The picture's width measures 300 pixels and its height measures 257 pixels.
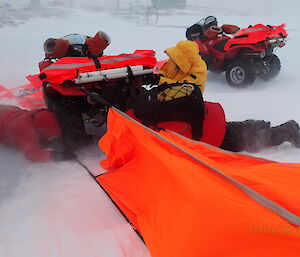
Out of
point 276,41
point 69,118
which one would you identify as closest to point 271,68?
point 276,41

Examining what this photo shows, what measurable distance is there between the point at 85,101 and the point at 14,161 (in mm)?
792

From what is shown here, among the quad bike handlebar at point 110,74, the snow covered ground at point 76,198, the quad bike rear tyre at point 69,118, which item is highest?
the quad bike handlebar at point 110,74

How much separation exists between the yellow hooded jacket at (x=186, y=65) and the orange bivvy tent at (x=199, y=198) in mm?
726

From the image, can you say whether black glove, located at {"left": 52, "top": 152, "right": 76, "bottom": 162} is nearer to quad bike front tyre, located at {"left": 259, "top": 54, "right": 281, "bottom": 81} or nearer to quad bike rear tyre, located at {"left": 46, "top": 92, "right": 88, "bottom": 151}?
quad bike rear tyre, located at {"left": 46, "top": 92, "right": 88, "bottom": 151}

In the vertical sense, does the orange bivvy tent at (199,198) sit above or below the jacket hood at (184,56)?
below

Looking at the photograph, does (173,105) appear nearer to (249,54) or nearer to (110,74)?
(110,74)

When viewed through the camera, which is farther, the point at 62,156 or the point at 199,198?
the point at 62,156

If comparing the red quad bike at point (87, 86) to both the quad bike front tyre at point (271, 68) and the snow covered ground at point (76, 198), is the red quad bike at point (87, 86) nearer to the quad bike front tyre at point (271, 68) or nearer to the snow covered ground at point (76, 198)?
the snow covered ground at point (76, 198)

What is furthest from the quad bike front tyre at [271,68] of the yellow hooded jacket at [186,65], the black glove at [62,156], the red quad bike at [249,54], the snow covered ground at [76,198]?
the black glove at [62,156]

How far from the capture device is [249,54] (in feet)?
15.5

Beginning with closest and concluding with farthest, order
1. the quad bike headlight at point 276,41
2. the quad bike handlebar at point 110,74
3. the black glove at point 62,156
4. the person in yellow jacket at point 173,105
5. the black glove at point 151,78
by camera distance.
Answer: the person in yellow jacket at point 173,105 → the quad bike handlebar at point 110,74 → the black glove at point 62,156 → the black glove at point 151,78 → the quad bike headlight at point 276,41

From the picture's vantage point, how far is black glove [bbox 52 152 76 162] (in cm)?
250

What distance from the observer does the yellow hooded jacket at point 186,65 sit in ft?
8.70

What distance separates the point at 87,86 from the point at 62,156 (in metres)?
0.63
